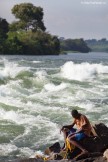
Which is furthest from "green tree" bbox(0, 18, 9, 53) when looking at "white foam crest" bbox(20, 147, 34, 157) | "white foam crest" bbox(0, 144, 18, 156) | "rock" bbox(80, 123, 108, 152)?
"rock" bbox(80, 123, 108, 152)

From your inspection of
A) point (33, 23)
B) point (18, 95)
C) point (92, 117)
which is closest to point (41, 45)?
point (33, 23)

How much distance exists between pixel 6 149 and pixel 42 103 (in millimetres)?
8509

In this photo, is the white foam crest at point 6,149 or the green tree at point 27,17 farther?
the green tree at point 27,17

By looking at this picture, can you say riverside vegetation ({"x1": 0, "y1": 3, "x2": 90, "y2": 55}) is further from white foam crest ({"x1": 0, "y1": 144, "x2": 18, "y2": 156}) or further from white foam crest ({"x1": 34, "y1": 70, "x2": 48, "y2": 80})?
white foam crest ({"x1": 0, "y1": 144, "x2": 18, "y2": 156})

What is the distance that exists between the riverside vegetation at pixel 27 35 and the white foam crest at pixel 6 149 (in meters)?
62.3

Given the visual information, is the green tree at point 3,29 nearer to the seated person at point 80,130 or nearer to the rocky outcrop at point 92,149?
the rocky outcrop at point 92,149

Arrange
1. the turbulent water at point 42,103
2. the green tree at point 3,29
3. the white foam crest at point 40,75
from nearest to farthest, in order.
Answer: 1. the turbulent water at point 42,103
2. the white foam crest at point 40,75
3. the green tree at point 3,29

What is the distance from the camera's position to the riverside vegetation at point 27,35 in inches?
3081

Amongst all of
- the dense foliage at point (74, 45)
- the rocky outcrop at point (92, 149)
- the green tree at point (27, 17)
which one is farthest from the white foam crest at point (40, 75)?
the dense foliage at point (74, 45)

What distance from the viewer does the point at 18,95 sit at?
24.3 meters

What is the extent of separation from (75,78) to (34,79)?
11.8ft

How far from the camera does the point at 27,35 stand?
275 ft

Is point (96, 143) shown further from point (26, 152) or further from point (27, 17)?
point (27, 17)

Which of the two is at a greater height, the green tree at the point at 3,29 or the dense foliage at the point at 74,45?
the green tree at the point at 3,29
